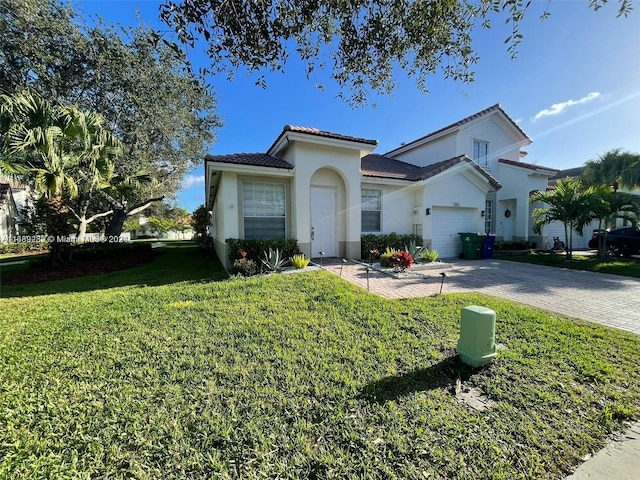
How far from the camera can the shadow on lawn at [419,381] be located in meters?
3.17

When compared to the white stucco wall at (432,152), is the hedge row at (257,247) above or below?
below

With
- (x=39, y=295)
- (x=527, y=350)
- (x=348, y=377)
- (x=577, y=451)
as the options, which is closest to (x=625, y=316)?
(x=527, y=350)

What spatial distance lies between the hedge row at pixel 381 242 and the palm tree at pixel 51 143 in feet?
37.7

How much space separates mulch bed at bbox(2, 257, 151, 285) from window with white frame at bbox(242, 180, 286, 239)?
25.5ft

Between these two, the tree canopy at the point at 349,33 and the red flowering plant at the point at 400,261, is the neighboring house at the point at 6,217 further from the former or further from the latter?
the red flowering plant at the point at 400,261

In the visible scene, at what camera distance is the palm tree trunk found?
11875 millimetres

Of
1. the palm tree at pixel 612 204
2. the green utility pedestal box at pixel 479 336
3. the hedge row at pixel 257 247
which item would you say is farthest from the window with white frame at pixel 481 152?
the green utility pedestal box at pixel 479 336

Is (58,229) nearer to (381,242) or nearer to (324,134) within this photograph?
(324,134)

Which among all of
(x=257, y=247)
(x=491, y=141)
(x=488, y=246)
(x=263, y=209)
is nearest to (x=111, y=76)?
(x=263, y=209)

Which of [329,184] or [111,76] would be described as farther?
[111,76]

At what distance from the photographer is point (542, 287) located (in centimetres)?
830

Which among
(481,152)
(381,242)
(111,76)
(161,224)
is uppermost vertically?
(111,76)

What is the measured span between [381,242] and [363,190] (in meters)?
2.64

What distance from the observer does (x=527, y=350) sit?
4258 mm
